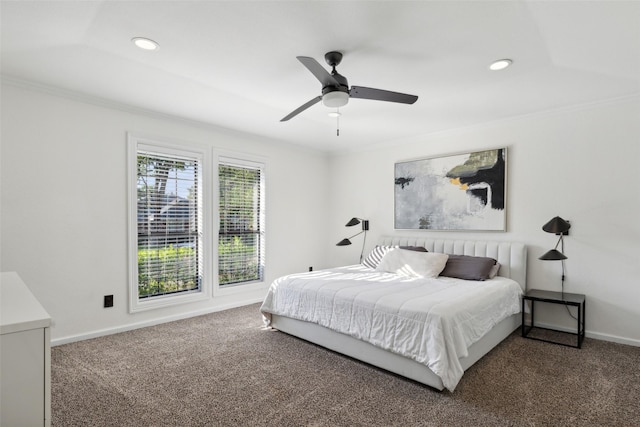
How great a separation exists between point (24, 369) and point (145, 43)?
2.16 m

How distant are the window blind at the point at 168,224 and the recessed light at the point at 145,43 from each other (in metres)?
1.71

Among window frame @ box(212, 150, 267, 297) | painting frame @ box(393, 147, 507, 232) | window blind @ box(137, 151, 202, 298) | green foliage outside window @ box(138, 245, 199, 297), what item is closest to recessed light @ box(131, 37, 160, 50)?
window blind @ box(137, 151, 202, 298)

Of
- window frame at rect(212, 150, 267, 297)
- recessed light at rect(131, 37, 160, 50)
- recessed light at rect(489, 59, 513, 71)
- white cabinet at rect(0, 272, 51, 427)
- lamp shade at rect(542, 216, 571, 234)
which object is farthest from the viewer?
window frame at rect(212, 150, 267, 297)

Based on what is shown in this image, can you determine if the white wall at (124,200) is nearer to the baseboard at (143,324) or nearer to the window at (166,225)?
the baseboard at (143,324)

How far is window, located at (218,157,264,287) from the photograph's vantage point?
15.1 feet

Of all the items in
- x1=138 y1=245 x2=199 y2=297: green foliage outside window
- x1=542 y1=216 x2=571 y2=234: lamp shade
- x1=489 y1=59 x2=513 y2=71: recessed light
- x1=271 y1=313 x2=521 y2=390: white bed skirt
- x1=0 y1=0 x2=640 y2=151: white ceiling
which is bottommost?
x1=271 y1=313 x2=521 y2=390: white bed skirt

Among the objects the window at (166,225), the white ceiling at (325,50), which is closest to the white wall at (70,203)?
the window at (166,225)

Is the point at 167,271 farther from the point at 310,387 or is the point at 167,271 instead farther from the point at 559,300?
the point at 559,300

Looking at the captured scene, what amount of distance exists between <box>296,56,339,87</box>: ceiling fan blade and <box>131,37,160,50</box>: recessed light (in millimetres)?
1138

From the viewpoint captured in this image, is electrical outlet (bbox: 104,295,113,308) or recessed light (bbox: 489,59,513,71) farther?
electrical outlet (bbox: 104,295,113,308)

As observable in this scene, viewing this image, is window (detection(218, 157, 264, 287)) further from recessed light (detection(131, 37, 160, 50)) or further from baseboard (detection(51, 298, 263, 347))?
recessed light (detection(131, 37, 160, 50))

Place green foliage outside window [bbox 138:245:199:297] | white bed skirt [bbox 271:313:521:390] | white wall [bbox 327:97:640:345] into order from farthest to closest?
1. green foliage outside window [bbox 138:245:199:297]
2. white wall [bbox 327:97:640:345]
3. white bed skirt [bbox 271:313:521:390]

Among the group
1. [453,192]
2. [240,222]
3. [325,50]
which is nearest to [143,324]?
[240,222]

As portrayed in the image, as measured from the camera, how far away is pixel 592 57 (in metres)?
2.54
